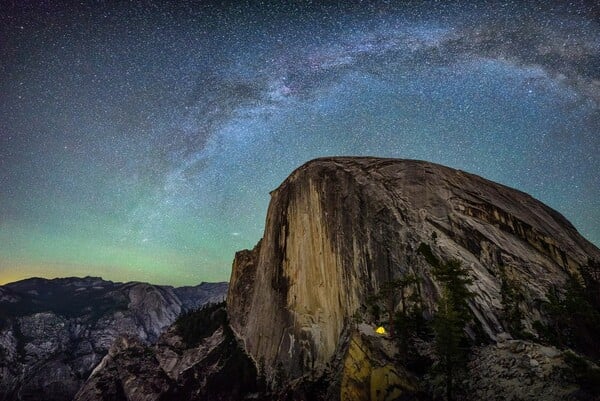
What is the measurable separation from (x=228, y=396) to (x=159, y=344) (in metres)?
41.3

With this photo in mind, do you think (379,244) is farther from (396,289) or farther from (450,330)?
(450,330)

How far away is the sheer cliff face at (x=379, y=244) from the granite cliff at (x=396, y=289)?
20 centimetres

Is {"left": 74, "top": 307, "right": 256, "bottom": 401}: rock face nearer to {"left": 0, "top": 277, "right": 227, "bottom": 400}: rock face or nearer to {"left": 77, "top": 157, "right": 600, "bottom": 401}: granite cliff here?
{"left": 77, "top": 157, "right": 600, "bottom": 401}: granite cliff

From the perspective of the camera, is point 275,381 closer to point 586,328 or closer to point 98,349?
point 586,328

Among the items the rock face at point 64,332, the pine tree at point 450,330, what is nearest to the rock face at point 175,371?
the pine tree at point 450,330

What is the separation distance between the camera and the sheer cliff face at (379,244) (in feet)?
136

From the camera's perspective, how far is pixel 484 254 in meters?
41.8

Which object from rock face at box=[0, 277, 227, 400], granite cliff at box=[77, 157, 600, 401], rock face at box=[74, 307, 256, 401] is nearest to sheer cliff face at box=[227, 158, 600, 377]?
granite cliff at box=[77, 157, 600, 401]

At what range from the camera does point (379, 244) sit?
4731cm

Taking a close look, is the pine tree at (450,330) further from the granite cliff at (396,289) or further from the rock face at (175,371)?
the rock face at (175,371)

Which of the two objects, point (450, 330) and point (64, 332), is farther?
point (64, 332)

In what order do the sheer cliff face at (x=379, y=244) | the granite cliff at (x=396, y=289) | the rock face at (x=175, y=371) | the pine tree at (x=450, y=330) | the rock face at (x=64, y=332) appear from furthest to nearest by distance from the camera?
the rock face at (x=64, y=332)
the rock face at (x=175, y=371)
the sheer cliff face at (x=379, y=244)
the granite cliff at (x=396, y=289)
the pine tree at (x=450, y=330)

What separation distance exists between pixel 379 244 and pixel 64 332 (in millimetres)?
165000

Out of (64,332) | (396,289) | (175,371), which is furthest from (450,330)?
(64,332)
